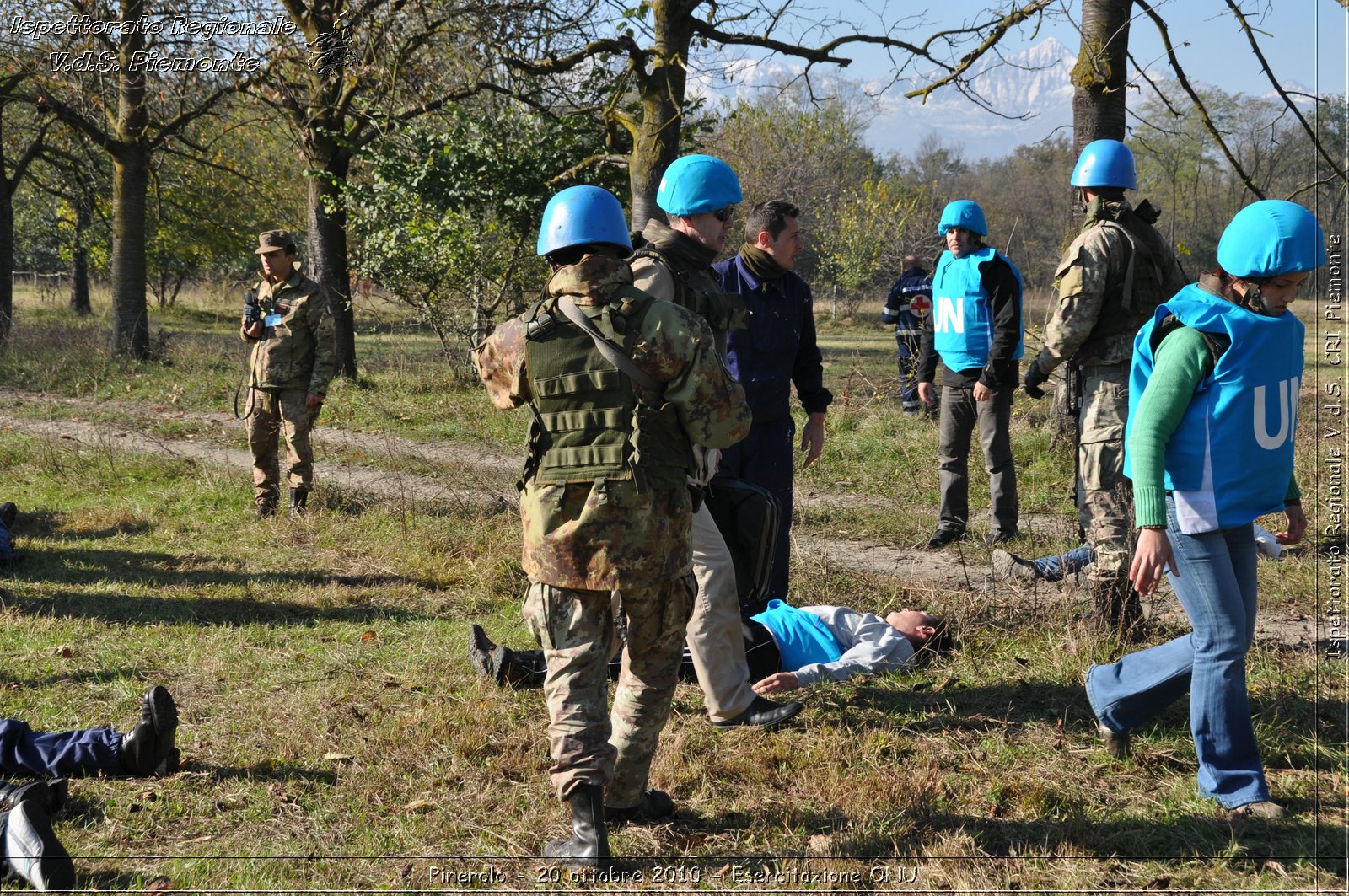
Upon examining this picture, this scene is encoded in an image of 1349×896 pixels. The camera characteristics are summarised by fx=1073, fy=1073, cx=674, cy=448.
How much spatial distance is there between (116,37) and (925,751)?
1614cm

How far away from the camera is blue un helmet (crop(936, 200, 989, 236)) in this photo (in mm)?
7039

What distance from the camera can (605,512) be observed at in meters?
3.24

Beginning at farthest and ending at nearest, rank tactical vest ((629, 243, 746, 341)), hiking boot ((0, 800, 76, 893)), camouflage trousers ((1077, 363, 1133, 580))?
camouflage trousers ((1077, 363, 1133, 580)), tactical vest ((629, 243, 746, 341)), hiking boot ((0, 800, 76, 893))

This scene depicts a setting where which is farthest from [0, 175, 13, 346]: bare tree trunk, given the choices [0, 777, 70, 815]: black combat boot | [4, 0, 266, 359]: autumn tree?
[0, 777, 70, 815]: black combat boot

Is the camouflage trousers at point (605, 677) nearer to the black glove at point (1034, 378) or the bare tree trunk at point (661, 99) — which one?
the black glove at point (1034, 378)

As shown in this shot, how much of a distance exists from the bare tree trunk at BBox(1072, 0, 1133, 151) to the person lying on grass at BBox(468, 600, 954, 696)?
527 cm

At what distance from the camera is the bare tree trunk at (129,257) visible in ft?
56.4

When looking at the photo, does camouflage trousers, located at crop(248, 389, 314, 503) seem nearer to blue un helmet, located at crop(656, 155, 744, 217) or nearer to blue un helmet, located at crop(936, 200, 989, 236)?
blue un helmet, located at crop(936, 200, 989, 236)

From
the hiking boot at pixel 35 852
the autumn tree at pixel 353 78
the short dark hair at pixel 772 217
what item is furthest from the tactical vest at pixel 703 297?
the autumn tree at pixel 353 78

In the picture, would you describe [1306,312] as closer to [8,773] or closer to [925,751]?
[925,751]

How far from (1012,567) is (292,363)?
5.39 meters

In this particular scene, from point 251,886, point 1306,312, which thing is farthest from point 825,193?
point 251,886

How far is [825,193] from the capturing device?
123ft

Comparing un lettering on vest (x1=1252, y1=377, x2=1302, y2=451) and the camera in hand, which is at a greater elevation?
the camera in hand
